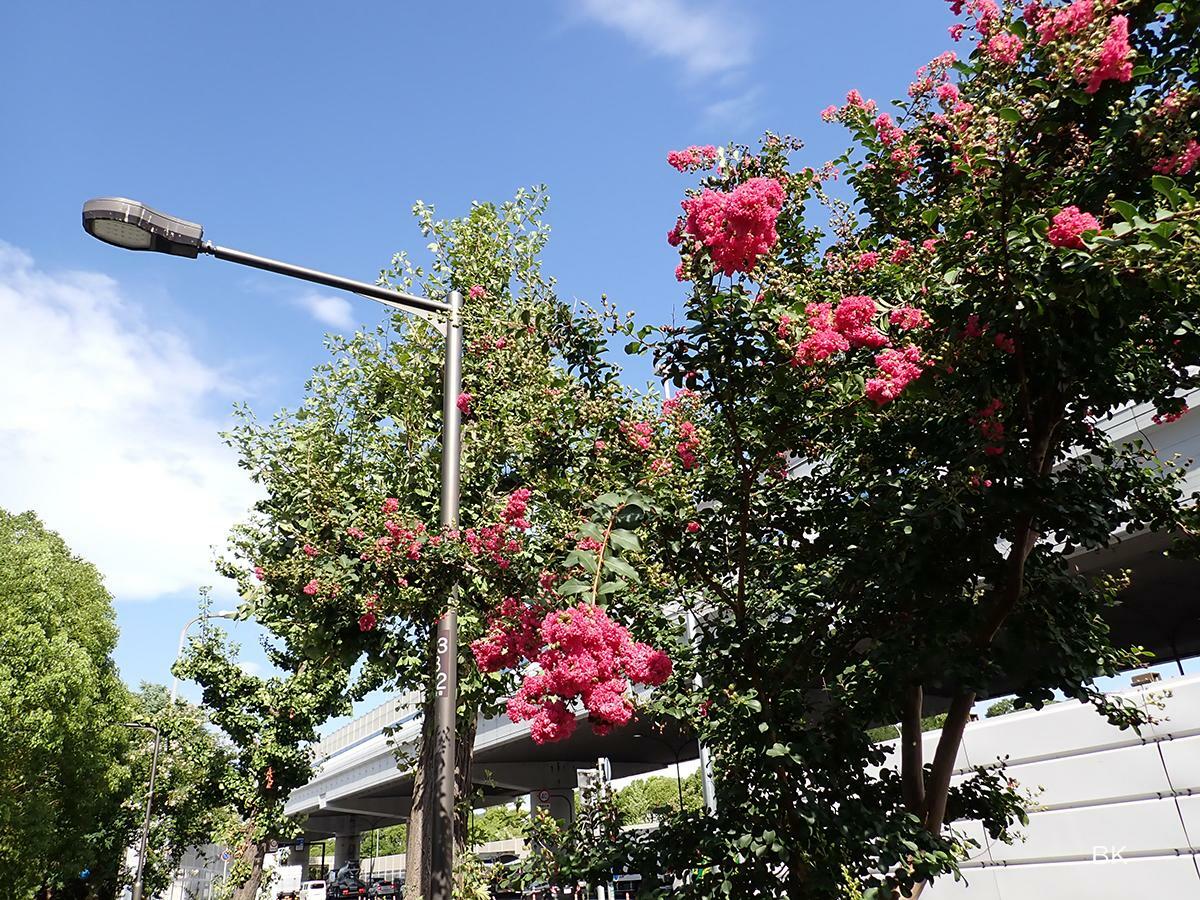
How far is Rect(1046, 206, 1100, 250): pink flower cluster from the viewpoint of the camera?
4.02m

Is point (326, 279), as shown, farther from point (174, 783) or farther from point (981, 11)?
point (174, 783)

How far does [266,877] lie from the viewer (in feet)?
74.4

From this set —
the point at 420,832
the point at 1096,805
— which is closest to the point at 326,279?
the point at 420,832

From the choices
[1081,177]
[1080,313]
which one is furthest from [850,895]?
[1081,177]

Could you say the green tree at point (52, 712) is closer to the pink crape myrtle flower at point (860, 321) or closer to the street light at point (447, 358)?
the street light at point (447, 358)

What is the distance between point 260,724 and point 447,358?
21212 millimetres

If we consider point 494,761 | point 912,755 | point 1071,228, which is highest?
point 1071,228

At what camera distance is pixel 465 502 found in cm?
1146

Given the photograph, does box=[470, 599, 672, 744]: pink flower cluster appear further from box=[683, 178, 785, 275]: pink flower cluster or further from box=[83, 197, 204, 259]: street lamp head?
box=[83, 197, 204, 259]: street lamp head

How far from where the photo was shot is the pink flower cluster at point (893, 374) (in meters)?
4.77

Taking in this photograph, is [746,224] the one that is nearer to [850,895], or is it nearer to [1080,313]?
[1080,313]

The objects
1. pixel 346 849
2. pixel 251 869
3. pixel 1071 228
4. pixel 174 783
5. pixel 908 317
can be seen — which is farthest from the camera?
pixel 346 849

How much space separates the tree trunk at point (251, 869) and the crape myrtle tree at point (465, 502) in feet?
23.9

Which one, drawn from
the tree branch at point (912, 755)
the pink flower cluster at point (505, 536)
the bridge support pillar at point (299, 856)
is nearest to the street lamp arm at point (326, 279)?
the pink flower cluster at point (505, 536)
